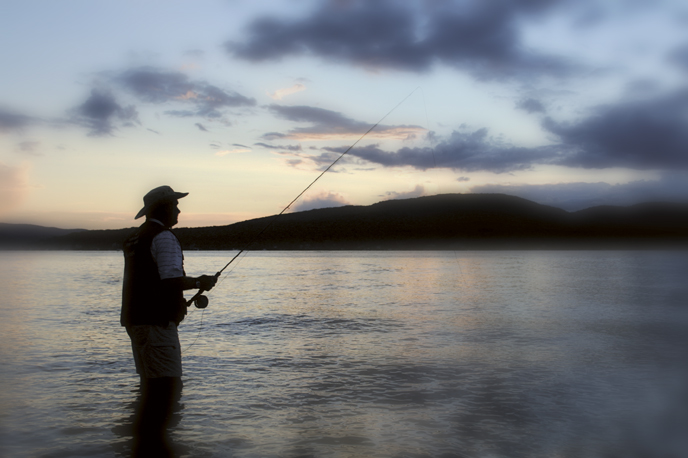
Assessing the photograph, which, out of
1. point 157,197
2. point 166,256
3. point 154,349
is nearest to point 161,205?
point 157,197

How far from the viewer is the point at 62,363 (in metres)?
8.62

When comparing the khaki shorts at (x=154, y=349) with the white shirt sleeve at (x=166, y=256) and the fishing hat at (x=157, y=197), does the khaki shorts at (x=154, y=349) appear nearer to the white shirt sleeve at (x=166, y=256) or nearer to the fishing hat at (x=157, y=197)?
the white shirt sleeve at (x=166, y=256)

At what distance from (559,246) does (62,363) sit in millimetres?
166748

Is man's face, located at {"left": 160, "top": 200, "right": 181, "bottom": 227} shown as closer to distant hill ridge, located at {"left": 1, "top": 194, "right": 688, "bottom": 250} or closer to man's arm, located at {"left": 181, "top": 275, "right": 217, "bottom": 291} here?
man's arm, located at {"left": 181, "top": 275, "right": 217, "bottom": 291}

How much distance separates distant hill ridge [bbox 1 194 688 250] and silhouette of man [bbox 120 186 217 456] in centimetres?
13652

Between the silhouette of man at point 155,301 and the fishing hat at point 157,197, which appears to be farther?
the fishing hat at point 157,197

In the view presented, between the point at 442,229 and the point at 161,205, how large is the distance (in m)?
150

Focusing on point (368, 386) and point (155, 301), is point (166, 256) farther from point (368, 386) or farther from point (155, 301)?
point (368, 386)

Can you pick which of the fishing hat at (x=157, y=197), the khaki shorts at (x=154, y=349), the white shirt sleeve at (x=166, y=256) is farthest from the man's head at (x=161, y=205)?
the khaki shorts at (x=154, y=349)

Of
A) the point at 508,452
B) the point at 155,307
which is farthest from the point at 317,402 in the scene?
the point at 155,307

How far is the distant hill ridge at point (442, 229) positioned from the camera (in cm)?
15025

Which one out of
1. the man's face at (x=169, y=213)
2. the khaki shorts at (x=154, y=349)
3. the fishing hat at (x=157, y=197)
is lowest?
the khaki shorts at (x=154, y=349)

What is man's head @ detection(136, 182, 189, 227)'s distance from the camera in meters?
4.21

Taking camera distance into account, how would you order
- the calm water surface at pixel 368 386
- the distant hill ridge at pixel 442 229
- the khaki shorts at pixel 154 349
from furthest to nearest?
the distant hill ridge at pixel 442 229
the calm water surface at pixel 368 386
the khaki shorts at pixel 154 349
